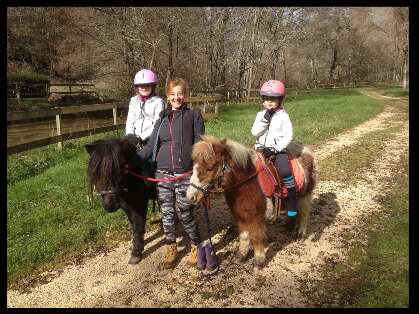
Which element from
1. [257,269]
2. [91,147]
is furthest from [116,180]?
[257,269]

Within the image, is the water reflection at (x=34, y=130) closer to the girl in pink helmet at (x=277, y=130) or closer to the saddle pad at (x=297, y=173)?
the girl in pink helmet at (x=277, y=130)

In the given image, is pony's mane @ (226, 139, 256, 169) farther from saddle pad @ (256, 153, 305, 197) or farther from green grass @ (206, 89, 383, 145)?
green grass @ (206, 89, 383, 145)

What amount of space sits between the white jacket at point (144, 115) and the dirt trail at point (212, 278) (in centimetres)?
164

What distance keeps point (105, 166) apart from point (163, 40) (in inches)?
586

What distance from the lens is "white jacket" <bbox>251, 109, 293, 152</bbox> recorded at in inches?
171

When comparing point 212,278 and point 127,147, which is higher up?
point 127,147

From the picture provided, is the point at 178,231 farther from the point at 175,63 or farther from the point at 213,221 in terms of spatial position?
the point at 175,63

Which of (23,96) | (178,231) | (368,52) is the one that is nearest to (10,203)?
(178,231)

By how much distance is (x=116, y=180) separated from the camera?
376 centimetres

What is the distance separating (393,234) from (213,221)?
2.78 metres

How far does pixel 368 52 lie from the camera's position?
52.6 meters

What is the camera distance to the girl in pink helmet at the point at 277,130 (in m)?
4.29

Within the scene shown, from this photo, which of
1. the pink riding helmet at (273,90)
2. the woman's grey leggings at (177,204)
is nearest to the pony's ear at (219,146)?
the woman's grey leggings at (177,204)

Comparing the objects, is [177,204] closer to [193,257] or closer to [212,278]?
[193,257]
